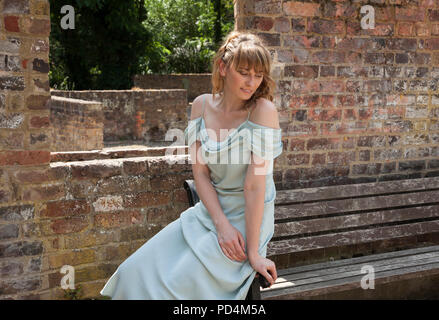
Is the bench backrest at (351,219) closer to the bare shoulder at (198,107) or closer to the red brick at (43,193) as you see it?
the bare shoulder at (198,107)

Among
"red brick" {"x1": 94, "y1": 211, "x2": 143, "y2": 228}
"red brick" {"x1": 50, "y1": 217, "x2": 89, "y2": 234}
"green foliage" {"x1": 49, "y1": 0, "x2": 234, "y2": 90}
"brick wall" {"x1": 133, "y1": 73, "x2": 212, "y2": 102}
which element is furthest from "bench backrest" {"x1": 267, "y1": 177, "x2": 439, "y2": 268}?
"green foliage" {"x1": 49, "y1": 0, "x2": 234, "y2": 90}

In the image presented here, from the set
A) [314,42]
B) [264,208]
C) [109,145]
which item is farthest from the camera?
[109,145]

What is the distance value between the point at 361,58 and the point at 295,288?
80.4 inches

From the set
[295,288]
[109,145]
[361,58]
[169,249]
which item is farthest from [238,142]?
[109,145]

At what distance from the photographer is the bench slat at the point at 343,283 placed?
336 centimetres

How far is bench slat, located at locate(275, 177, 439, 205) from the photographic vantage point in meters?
4.01

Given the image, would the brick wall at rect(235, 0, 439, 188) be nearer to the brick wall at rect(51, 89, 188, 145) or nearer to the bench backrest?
the bench backrest

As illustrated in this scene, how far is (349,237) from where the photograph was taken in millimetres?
4133

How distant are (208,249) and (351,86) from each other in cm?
235

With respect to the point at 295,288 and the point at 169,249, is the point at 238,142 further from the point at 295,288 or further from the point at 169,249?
the point at 295,288

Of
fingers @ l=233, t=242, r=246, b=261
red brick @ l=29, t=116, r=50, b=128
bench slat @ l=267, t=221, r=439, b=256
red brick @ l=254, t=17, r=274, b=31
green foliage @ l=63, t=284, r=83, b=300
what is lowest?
green foliage @ l=63, t=284, r=83, b=300

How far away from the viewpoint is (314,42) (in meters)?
4.14

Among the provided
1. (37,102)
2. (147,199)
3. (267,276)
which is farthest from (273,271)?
(37,102)

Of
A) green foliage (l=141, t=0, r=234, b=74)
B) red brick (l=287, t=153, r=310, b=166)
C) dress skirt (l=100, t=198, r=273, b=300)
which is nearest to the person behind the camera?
dress skirt (l=100, t=198, r=273, b=300)
